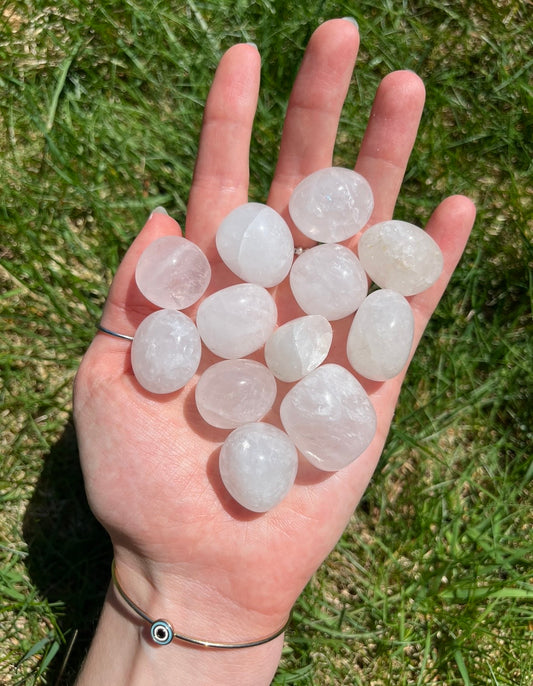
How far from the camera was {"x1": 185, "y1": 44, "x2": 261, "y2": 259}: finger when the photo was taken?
1514 millimetres

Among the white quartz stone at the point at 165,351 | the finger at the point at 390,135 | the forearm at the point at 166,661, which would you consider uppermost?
the finger at the point at 390,135

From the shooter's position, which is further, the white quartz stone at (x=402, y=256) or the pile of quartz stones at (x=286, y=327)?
the white quartz stone at (x=402, y=256)

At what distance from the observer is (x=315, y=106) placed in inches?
61.7

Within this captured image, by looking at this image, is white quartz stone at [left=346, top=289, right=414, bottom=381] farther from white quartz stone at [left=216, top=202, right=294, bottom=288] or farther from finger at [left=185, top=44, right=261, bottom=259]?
finger at [left=185, top=44, right=261, bottom=259]

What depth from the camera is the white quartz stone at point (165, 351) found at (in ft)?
4.47

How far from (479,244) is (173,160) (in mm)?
916

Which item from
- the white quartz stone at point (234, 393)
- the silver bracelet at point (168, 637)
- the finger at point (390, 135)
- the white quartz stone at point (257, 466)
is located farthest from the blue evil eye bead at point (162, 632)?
the finger at point (390, 135)

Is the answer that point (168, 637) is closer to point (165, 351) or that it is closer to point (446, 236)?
point (165, 351)

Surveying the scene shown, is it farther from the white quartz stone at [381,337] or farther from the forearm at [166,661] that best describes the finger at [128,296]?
the forearm at [166,661]

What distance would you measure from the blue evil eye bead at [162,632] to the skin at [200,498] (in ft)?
0.06

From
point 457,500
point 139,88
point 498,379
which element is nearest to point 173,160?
point 139,88

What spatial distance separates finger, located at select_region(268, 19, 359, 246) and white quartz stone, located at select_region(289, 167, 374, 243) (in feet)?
0.25

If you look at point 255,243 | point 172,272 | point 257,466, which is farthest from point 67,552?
point 255,243

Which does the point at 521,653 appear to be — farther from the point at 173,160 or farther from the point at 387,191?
the point at 173,160
